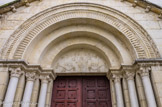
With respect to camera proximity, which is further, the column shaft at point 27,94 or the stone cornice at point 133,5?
the stone cornice at point 133,5

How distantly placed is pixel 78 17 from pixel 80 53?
5.05ft

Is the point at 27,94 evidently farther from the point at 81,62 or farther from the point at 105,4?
the point at 105,4

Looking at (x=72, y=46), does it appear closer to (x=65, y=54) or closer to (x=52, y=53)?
(x=65, y=54)

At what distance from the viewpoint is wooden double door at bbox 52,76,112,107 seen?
202 inches

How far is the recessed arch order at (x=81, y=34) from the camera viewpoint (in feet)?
15.5

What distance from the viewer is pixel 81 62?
575cm

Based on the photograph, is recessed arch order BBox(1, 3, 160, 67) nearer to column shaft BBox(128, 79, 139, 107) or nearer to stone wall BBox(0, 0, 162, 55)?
stone wall BBox(0, 0, 162, 55)

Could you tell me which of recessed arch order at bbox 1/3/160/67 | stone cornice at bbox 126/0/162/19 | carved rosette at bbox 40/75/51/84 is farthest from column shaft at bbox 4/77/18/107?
stone cornice at bbox 126/0/162/19

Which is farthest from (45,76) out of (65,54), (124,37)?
(124,37)

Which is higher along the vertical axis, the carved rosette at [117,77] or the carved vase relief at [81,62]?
the carved vase relief at [81,62]

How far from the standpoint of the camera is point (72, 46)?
5910mm

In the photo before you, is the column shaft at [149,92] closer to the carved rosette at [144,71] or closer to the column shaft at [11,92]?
the carved rosette at [144,71]

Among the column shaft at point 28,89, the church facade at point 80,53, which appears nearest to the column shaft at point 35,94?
the church facade at point 80,53

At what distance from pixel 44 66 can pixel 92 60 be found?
77.7 inches
